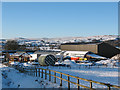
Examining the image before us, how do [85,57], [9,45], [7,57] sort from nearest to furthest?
[85,57] → [7,57] → [9,45]

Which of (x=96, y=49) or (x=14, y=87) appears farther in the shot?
(x=96, y=49)

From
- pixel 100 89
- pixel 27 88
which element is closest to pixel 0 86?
pixel 27 88

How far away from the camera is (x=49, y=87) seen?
12.9m

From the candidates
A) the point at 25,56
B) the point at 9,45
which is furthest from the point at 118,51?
the point at 9,45

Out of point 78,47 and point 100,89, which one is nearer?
point 100,89

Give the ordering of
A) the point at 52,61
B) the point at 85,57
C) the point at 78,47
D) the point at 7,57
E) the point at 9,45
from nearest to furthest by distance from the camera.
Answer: the point at 52,61, the point at 85,57, the point at 7,57, the point at 78,47, the point at 9,45

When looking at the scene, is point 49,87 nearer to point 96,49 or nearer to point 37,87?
point 37,87

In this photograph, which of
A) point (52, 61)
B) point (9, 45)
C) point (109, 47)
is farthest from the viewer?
point (9, 45)

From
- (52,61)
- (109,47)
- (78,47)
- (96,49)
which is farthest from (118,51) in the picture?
(52,61)

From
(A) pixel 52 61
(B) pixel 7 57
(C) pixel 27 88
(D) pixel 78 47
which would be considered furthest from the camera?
(D) pixel 78 47

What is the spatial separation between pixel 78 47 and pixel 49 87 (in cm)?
5992

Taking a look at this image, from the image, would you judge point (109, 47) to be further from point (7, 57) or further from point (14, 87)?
point (14, 87)

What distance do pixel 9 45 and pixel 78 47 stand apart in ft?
137

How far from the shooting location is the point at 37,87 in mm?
12961
